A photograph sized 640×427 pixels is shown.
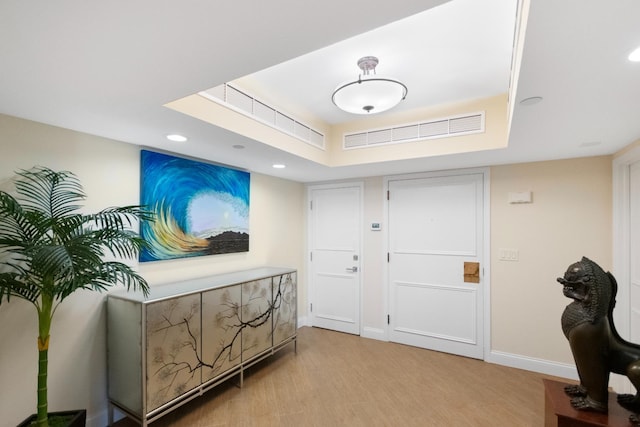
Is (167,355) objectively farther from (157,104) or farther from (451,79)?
(451,79)

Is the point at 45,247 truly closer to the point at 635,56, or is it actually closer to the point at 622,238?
the point at 635,56

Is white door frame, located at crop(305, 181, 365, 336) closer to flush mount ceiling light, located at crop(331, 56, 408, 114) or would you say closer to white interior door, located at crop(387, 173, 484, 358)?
white interior door, located at crop(387, 173, 484, 358)

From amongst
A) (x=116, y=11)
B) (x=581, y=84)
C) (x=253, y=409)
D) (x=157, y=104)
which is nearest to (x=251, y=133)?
(x=157, y=104)

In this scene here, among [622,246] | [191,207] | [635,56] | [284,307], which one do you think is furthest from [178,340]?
[622,246]

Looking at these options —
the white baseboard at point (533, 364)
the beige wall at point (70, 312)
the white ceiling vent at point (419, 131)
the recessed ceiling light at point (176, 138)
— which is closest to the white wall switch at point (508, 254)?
the white baseboard at point (533, 364)

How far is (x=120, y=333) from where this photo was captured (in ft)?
7.17

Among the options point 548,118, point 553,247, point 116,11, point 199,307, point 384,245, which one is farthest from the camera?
point 384,245

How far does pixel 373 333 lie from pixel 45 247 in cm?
361

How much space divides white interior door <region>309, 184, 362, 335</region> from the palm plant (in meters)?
2.78

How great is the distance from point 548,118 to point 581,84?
512 millimetres

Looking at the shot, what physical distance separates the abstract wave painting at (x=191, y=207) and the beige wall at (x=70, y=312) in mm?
119

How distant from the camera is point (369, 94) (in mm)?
2078

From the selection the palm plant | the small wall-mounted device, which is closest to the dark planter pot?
the palm plant

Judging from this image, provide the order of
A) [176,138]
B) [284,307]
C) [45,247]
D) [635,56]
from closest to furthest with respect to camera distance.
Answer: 1. [635,56]
2. [45,247]
3. [176,138]
4. [284,307]
